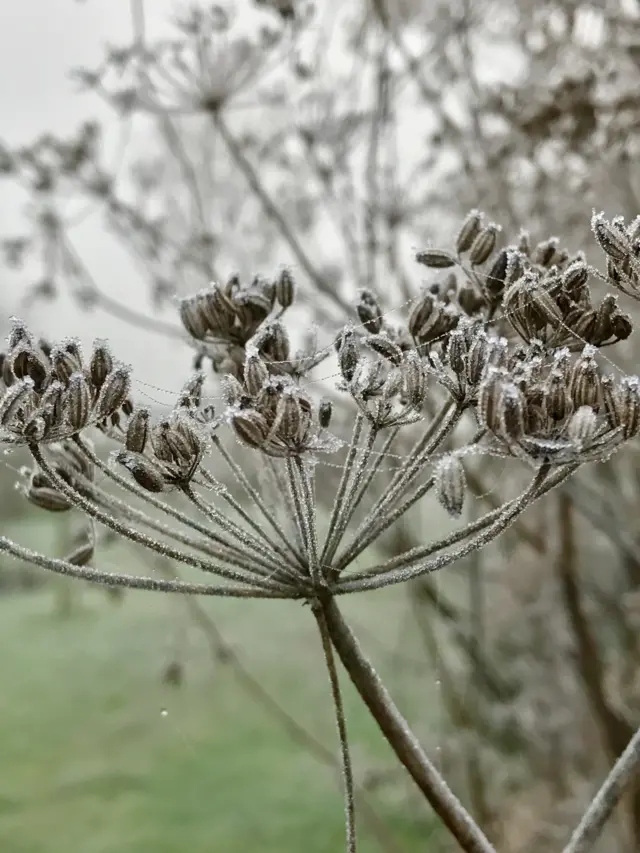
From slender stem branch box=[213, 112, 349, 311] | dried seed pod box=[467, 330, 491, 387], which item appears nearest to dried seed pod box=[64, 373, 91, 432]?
dried seed pod box=[467, 330, 491, 387]

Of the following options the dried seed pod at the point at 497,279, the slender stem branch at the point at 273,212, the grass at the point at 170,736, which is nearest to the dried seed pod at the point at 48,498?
the dried seed pod at the point at 497,279

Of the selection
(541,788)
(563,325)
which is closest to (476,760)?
(541,788)

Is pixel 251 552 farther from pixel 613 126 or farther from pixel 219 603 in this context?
pixel 219 603

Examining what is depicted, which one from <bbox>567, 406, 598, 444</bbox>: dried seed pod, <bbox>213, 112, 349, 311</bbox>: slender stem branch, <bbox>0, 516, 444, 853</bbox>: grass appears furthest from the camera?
<bbox>0, 516, 444, 853</bbox>: grass

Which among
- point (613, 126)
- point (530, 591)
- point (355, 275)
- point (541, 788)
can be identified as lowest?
point (541, 788)

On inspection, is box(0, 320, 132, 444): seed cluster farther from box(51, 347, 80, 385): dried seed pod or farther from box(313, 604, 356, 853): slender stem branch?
box(313, 604, 356, 853): slender stem branch

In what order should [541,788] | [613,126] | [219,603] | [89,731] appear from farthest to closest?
1. [219,603]
2. [89,731]
3. [541,788]
4. [613,126]

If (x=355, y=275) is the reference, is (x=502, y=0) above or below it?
above

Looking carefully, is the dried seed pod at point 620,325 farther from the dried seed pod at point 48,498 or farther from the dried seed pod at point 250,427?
the dried seed pod at point 48,498
